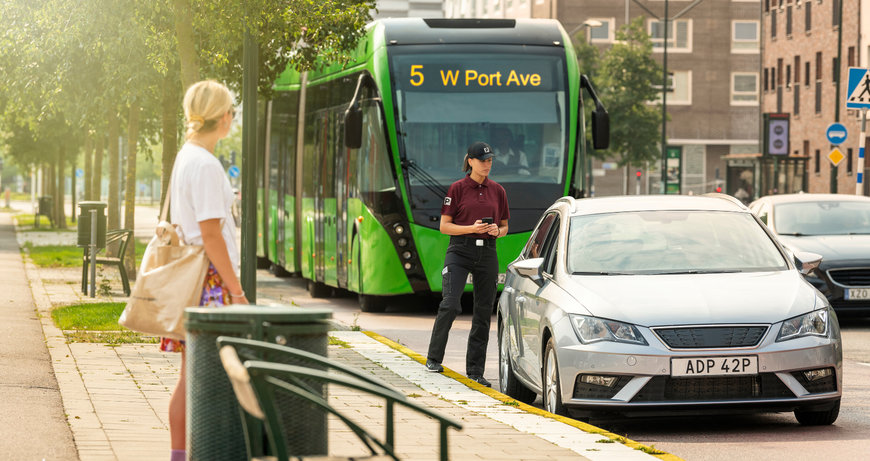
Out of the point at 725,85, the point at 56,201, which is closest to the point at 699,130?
the point at 725,85

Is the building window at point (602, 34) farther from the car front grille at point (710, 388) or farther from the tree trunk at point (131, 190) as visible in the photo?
the car front grille at point (710, 388)

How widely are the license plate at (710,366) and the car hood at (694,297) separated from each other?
220 millimetres

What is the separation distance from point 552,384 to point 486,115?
393 inches

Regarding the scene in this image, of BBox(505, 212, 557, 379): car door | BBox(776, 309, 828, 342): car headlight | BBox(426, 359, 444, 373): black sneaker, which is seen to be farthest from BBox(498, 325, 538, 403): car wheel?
BBox(776, 309, 828, 342): car headlight

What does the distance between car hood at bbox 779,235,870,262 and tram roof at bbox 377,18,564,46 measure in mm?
4007

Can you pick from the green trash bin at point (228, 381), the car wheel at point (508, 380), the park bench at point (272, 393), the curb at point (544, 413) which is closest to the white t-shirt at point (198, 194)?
the green trash bin at point (228, 381)

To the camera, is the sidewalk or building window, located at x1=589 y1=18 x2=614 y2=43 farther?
building window, located at x1=589 y1=18 x2=614 y2=43

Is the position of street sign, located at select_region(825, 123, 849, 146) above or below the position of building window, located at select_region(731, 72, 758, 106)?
below

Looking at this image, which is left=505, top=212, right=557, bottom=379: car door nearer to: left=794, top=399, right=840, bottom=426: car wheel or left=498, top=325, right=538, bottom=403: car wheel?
left=498, top=325, right=538, bottom=403: car wheel

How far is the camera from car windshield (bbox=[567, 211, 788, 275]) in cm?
1013

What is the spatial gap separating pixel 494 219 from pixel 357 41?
917cm

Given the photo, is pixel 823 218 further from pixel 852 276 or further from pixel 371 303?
pixel 371 303

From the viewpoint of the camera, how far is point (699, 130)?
87.7 meters

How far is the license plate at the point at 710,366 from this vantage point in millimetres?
8930
